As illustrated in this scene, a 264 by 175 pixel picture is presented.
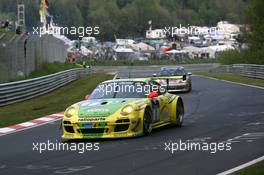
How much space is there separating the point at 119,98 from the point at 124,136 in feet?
4.12

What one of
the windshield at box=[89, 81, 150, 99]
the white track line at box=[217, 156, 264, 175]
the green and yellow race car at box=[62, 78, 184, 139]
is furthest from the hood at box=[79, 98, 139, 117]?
the white track line at box=[217, 156, 264, 175]

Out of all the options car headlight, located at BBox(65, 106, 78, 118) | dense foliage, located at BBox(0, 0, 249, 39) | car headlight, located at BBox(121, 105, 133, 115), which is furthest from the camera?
dense foliage, located at BBox(0, 0, 249, 39)

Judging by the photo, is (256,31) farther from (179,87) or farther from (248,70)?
(179,87)

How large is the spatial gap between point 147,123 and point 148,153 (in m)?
2.70

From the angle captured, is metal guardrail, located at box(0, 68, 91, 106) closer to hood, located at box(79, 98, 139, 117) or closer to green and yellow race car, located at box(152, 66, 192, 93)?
green and yellow race car, located at box(152, 66, 192, 93)

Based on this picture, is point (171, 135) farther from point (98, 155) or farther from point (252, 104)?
point (252, 104)

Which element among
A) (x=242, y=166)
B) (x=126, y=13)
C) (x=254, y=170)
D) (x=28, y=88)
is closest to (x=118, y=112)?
(x=242, y=166)

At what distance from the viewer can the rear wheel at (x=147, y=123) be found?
13.2 m

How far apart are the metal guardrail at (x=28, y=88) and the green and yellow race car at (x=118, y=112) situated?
10.0 metres

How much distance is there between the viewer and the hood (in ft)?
41.6

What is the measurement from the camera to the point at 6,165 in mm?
10141

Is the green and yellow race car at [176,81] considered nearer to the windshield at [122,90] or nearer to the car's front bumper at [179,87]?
the car's front bumper at [179,87]

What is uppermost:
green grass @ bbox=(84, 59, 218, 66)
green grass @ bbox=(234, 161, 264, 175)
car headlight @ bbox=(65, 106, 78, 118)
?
car headlight @ bbox=(65, 106, 78, 118)

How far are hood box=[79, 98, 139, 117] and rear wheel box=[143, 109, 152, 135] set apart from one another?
42cm
